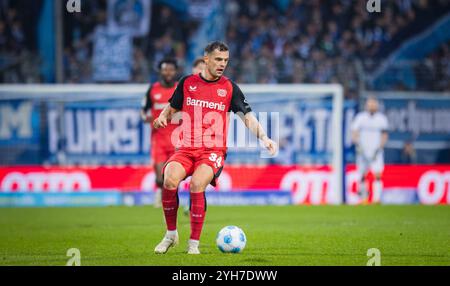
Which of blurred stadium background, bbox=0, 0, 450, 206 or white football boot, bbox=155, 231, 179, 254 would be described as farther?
blurred stadium background, bbox=0, 0, 450, 206

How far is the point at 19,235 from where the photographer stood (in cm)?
1169

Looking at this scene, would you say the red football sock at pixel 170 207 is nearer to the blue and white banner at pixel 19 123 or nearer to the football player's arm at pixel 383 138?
the blue and white banner at pixel 19 123

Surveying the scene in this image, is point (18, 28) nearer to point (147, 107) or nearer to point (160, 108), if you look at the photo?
point (147, 107)

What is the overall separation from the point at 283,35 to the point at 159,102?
10433mm

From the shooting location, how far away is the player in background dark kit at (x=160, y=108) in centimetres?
1459

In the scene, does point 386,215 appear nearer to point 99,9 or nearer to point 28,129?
point 28,129

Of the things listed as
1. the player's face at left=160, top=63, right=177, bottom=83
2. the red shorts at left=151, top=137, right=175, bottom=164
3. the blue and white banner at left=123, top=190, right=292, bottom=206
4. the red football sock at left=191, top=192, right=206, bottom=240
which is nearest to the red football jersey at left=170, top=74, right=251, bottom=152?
the red football sock at left=191, top=192, right=206, bottom=240

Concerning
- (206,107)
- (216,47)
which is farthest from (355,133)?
(216,47)

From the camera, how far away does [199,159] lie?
9.62 m

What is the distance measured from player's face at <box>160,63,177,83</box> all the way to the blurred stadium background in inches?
156

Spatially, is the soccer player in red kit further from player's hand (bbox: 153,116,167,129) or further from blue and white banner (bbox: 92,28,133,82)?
blue and white banner (bbox: 92,28,133,82)

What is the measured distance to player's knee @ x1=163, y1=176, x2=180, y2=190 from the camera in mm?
9320
